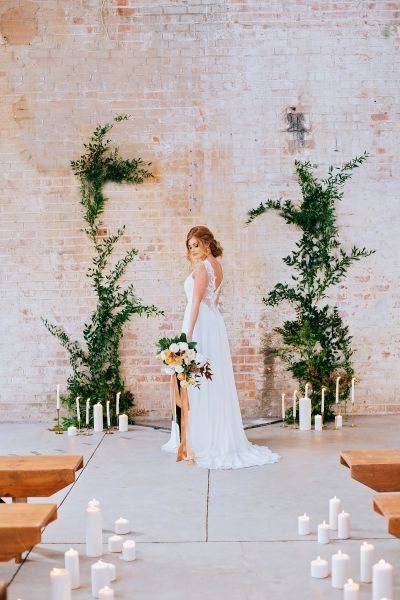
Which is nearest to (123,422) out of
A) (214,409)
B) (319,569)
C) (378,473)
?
(214,409)

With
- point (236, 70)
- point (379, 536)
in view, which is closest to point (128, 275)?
point (236, 70)

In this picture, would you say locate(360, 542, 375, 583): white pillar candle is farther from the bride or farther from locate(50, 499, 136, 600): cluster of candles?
the bride

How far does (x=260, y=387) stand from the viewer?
305 inches

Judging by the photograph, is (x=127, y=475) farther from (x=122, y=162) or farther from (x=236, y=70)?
(x=236, y=70)

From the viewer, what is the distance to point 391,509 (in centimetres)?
330

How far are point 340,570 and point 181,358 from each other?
8.58 ft

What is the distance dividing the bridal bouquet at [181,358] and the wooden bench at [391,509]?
2.61 m

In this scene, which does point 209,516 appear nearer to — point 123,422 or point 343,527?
point 343,527

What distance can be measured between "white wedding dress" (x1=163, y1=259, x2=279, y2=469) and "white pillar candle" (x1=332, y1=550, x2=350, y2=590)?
2418mm

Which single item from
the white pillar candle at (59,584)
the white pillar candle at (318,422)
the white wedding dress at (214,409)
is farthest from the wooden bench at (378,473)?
the white pillar candle at (318,422)

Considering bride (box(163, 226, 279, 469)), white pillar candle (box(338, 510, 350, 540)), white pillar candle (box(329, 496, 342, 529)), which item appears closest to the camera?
white pillar candle (box(338, 510, 350, 540))

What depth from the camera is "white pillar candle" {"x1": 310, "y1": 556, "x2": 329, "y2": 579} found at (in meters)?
3.70

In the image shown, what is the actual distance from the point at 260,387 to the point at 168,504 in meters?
2.91

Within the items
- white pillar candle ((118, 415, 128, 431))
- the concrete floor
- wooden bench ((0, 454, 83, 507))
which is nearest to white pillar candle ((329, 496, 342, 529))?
the concrete floor
